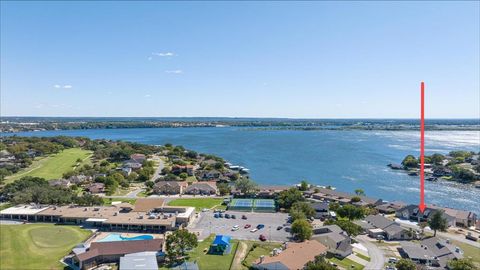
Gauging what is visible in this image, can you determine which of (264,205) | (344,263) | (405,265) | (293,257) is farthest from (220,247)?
(264,205)

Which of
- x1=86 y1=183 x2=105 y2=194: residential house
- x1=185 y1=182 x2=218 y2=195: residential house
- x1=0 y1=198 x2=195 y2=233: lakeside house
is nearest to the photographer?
x1=0 y1=198 x2=195 y2=233: lakeside house

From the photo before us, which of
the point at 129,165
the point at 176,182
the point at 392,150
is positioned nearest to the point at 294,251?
the point at 176,182

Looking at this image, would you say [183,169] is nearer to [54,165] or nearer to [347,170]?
[54,165]

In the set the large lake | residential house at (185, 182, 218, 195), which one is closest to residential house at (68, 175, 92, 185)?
residential house at (185, 182, 218, 195)

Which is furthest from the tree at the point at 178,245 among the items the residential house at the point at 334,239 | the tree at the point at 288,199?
the tree at the point at 288,199

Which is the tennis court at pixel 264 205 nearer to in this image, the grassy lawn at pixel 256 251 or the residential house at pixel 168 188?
the grassy lawn at pixel 256 251

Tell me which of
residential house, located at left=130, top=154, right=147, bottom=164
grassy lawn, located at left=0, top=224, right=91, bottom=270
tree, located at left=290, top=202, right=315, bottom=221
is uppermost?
residential house, located at left=130, top=154, right=147, bottom=164

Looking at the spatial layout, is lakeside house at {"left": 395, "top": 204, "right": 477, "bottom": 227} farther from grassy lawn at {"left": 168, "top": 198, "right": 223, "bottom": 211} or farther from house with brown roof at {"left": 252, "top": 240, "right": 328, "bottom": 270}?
grassy lawn at {"left": 168, "top": 198, "right": 223, "bottom": 211}
